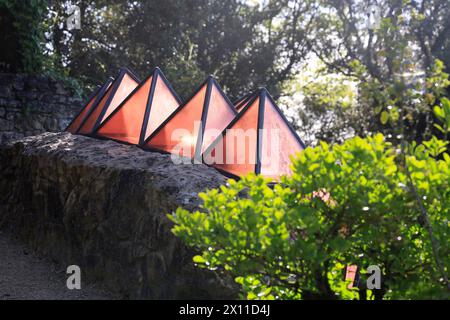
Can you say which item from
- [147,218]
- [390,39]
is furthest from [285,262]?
[147,218]

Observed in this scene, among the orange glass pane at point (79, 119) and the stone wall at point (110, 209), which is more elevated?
the orange glass pane at point (79, 119)

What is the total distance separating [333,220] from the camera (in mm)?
2867

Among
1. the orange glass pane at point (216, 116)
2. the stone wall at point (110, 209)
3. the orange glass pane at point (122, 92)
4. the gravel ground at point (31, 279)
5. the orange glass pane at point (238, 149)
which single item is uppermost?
the orange glass pane at point (122, 92)

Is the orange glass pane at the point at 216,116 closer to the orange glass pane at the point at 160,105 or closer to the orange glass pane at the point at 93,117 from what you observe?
the orange glass pane at the point at 160,105

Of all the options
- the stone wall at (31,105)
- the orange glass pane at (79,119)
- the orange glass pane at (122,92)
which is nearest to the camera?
the orange glass pane at (122,92)

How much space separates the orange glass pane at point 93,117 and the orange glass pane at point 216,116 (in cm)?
193

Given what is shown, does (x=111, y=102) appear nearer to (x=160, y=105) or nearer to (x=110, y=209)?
(x=160, y=105)

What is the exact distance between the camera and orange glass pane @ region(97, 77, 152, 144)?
7051 millimetres

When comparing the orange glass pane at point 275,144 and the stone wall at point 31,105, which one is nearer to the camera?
the orange glass pane at point 275,144

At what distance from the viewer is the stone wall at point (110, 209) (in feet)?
14.9

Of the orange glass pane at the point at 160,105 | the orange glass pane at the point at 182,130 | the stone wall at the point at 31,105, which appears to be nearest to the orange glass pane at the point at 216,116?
the orange glass pane at the point at 182,130

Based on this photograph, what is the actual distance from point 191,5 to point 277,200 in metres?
17.0

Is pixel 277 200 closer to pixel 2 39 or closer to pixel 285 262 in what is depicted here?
pixel 285 262

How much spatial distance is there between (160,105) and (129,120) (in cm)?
47
